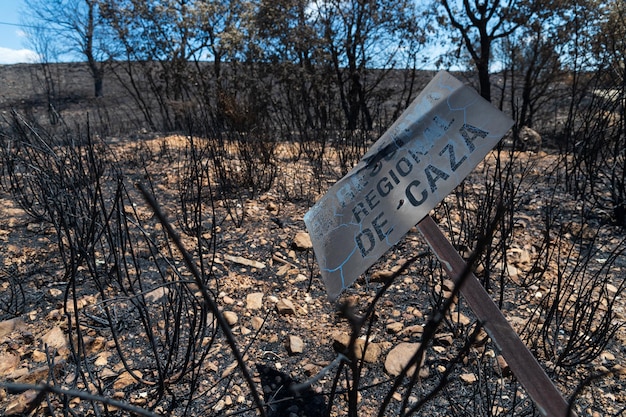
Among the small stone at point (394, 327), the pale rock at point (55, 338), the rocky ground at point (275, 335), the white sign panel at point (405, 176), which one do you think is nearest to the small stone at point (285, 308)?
the rocky ground at point (275, 335)

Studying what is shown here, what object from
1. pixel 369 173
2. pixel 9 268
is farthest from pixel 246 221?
pixel 369 173

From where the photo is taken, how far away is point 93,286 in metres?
2.17

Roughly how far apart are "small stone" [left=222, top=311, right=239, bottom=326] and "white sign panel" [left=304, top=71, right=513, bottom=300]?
668 mm

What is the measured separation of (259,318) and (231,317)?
5.1 inches

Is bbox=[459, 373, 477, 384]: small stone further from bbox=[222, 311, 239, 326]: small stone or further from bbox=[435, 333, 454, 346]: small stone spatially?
bbox=[222, 311, 239, 326]: small stone

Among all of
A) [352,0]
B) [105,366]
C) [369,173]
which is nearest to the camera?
[369,173]

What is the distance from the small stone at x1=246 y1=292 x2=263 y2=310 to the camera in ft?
6.84

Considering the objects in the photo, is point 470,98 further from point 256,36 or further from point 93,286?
point 256,36

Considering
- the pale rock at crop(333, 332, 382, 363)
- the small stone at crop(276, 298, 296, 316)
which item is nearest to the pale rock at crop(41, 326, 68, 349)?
the small stone at crop(276, 298, 296, 316)

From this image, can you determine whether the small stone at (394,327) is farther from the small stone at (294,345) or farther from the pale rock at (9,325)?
the pale rock at (9,325)

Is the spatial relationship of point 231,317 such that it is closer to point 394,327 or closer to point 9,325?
point 394,327

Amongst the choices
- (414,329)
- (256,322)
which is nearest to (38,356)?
(256,322)

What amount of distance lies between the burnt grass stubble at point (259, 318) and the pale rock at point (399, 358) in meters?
0.03

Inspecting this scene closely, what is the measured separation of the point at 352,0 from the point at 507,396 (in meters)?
8.99
